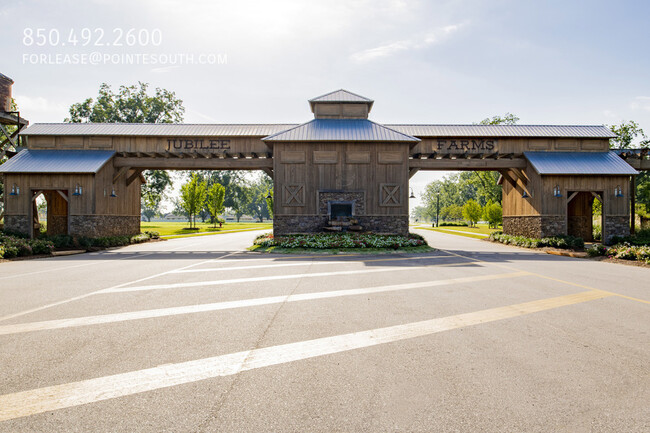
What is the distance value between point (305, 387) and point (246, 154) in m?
21.1

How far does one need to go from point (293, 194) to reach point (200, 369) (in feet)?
58.2

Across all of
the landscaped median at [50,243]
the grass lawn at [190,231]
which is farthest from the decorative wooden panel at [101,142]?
the grass lawn at [190,231]

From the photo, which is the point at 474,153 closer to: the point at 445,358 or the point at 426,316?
the point at 426,316

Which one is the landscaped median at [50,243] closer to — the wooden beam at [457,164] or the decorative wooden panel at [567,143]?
the wooden beam at [457,164]

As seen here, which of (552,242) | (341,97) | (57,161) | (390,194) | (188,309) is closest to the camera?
(188,309)

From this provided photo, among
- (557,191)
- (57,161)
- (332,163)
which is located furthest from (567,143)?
(57,161)

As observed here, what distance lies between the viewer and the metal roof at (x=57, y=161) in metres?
21.2

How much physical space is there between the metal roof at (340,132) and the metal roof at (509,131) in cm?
200

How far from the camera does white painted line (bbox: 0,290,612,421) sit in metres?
3.21

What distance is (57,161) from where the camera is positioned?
21969 millimetres

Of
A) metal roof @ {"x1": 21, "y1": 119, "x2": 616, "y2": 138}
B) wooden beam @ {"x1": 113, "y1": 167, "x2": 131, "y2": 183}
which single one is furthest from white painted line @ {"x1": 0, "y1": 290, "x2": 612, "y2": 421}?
wooden beam @ {"x1": 113, "y1": 167, "x2": 131, "y2": 183}

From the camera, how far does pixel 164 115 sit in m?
47.1

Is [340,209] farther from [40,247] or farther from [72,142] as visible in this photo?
[72,142]

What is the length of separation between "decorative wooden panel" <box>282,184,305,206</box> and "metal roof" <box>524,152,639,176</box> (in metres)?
13.8
